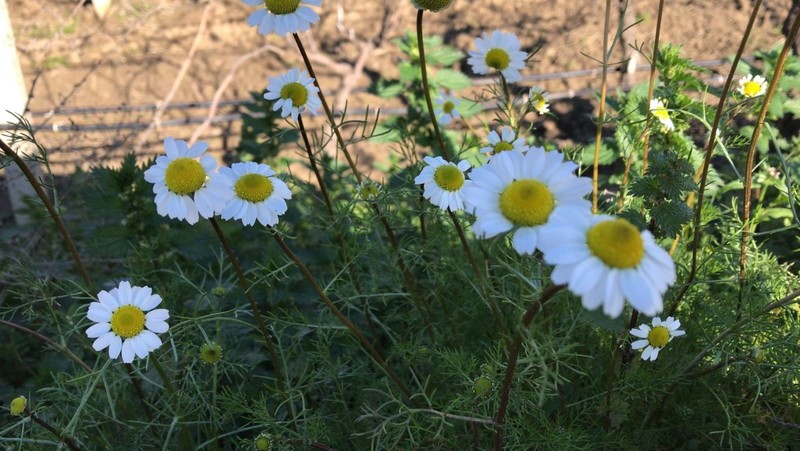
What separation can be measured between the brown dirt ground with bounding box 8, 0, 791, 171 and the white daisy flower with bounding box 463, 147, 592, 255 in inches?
112

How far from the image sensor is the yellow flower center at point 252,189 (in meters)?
1.23

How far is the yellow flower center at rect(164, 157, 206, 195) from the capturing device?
118 cm

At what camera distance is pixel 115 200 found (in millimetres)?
2164

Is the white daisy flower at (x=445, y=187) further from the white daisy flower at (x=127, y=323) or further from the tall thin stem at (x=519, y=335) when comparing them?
the white daisy flower at (x=127, y=323)

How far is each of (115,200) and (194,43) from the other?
2.70 metres

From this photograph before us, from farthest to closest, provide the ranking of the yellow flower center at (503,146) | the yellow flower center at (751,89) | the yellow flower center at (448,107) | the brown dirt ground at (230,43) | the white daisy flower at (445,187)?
the brown dirt ground at (230,43)
the yellow flower center at (448,107)
the yellow flower center at (751,89)
the yellow flower center at (503,146)
the white daisy flower at (445,187)

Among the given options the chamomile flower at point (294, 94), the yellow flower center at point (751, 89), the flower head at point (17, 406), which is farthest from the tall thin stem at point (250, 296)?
the yellow flower center at point (751, 89)

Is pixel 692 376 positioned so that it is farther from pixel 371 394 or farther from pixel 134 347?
pixel 134 347

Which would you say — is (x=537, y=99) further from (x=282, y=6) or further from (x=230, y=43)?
(x=230, y=43)

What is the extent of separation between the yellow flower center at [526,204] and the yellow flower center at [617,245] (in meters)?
0.11

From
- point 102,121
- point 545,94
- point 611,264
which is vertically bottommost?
point 611,264

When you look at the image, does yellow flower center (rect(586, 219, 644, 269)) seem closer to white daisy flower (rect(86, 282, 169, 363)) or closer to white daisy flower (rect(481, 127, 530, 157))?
white daisy flower (rect(481, 127, 530, 157))

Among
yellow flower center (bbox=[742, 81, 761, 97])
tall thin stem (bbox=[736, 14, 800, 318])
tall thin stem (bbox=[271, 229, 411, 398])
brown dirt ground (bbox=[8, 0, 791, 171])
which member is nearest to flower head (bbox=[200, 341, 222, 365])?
tall thin stem (bbox=[271, 229, 411, 398])

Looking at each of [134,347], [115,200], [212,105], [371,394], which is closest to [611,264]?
[134,347]
